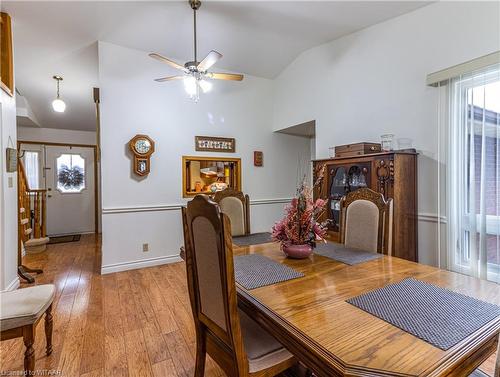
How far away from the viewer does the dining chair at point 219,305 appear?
94cm

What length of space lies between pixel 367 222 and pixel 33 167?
643cm

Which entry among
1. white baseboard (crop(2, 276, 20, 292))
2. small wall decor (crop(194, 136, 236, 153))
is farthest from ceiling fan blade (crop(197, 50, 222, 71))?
white baseboard (crop(2, 276, 20, 292))

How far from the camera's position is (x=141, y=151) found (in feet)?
11.3

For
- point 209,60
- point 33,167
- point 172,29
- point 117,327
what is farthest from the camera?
point 33,167

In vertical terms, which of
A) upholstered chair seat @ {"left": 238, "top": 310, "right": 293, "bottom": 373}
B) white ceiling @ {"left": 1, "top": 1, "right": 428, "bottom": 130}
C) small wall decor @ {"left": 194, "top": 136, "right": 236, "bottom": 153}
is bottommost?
upholstered chair seat @ {"left": 238, "top": 310, "right": 293, "bottom": 373}

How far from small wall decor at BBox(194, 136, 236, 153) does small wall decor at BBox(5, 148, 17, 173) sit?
2087 millimetres

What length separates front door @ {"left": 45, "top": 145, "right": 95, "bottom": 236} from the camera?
5.56 metres

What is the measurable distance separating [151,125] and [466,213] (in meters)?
3.69

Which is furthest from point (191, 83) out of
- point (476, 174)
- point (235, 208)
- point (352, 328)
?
point (476, 174)

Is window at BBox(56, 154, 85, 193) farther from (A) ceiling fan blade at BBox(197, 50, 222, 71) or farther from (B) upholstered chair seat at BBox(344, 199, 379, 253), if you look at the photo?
(B) upholstered chair seat at BBox(344, 199, 379, 253)

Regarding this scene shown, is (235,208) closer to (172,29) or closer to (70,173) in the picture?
(172,29)

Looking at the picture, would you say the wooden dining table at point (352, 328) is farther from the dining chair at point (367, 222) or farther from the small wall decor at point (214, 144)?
the small wall decor at point (214, 144)

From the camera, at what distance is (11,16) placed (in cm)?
260

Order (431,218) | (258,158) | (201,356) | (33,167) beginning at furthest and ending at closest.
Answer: (33,167) → (258,158) → (431,218) → (201,356)
